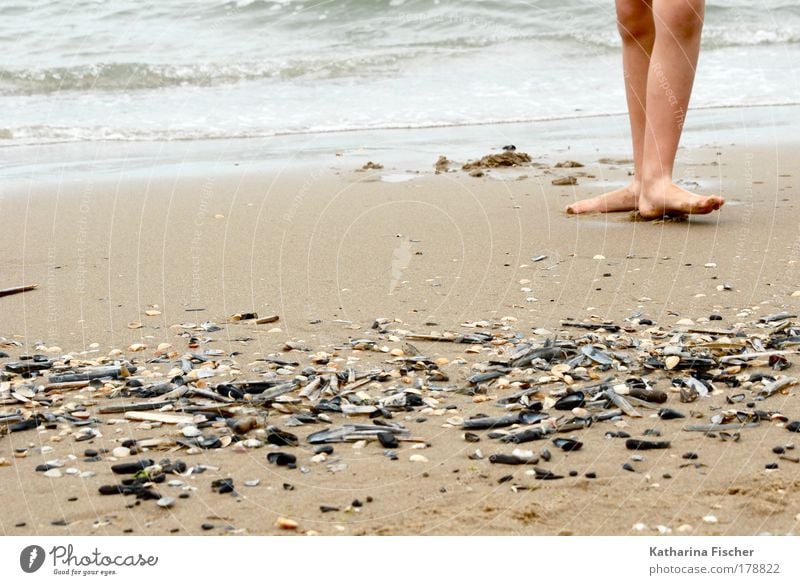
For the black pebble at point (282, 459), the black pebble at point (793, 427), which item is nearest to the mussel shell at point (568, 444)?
the black pebble at point (793, 427)

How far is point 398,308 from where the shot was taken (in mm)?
3420

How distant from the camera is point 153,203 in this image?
541cm

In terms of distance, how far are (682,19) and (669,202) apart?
2.60 feet

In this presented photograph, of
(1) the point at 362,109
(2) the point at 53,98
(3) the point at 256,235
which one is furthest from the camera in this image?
(2) the point at 53,98

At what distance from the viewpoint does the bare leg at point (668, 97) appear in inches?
172

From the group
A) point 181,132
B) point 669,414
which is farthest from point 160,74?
point 669,414

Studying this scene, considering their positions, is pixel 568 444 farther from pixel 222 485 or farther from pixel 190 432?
pixel 190 432

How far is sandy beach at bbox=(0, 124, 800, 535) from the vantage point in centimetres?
192

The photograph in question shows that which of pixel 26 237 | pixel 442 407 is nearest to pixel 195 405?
pixel 442 407

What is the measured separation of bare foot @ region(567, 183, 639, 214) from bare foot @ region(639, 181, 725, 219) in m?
0.15

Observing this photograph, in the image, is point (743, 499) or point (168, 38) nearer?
point (743, 499)

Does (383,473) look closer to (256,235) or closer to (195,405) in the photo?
(195,405)

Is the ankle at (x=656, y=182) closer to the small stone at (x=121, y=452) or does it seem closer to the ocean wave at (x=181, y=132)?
the small stone at (x=121, y=452)
